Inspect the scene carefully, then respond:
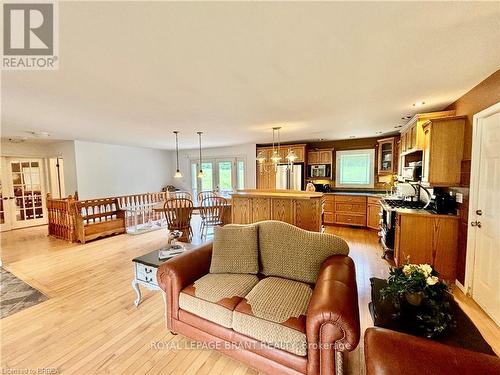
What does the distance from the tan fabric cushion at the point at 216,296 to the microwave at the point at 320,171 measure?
16.3 feet

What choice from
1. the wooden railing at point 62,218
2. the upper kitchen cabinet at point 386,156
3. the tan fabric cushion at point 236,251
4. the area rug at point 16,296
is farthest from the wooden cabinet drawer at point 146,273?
the upper kitchen cabinet at point 386,156

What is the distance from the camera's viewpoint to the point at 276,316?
1593 millimetres

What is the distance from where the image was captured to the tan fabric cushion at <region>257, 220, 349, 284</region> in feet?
6.94

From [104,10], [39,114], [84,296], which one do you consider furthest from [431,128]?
[39,114]

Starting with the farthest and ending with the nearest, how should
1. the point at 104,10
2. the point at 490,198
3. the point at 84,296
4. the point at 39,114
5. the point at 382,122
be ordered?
the point at 382,122 < the point at 39,114 < the point at 84,296 < the point at 490,198 < the point at 104,10

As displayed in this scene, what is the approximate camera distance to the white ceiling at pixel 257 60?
1.32 meters

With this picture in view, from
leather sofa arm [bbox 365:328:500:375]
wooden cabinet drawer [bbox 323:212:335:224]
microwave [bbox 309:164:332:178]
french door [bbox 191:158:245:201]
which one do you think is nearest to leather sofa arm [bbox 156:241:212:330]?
leather sofa arm [bbox 365:328:500:375]

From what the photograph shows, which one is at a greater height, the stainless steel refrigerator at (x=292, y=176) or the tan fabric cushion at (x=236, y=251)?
the stainless steel refrigerator at (x=292, y=176)

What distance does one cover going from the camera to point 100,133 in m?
4.96

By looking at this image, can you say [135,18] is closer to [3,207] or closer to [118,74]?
[118,74]

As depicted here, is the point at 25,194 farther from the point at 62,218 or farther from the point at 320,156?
the point at 320,156

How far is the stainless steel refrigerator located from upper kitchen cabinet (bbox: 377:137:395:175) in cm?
198

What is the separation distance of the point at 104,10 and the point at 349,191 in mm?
6256

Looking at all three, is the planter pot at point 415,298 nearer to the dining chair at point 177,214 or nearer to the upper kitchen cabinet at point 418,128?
the upper kitchen cabinet at point 418,128
